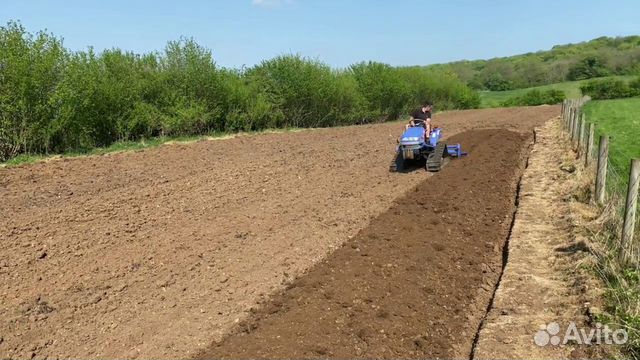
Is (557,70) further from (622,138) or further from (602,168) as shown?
(602,168)

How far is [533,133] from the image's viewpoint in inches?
807

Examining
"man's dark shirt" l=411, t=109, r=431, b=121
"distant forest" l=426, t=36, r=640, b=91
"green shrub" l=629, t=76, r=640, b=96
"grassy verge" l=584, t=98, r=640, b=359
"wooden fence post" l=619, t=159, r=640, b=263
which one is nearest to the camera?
"grassy verge" l=584, t=98, r=640, b=359

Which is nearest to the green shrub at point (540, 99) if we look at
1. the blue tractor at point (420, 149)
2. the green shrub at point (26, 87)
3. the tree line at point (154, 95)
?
the tree line at point (154, 95)

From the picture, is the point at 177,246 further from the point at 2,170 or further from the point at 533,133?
the point at 533,133

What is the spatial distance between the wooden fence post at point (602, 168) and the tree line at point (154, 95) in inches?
617

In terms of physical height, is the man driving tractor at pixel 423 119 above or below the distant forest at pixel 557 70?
below

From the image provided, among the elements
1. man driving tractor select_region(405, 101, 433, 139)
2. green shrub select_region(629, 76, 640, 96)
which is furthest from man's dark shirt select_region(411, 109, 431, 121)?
green shrub select_region(629, 76, 640, 96)

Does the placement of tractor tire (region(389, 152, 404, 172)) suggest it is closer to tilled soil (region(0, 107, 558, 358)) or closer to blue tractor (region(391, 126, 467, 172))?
blue tractor (region(391, 126, 467, 172))

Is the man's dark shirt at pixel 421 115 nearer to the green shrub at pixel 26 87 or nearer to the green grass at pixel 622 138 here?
the green grass at pixel 622 138

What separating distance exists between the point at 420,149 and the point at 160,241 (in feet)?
23.5

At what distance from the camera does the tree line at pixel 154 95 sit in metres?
16.4

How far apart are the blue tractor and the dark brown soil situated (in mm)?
2432

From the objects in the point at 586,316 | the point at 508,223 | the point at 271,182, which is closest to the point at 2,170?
the point at 271,182

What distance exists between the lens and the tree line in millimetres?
16375
